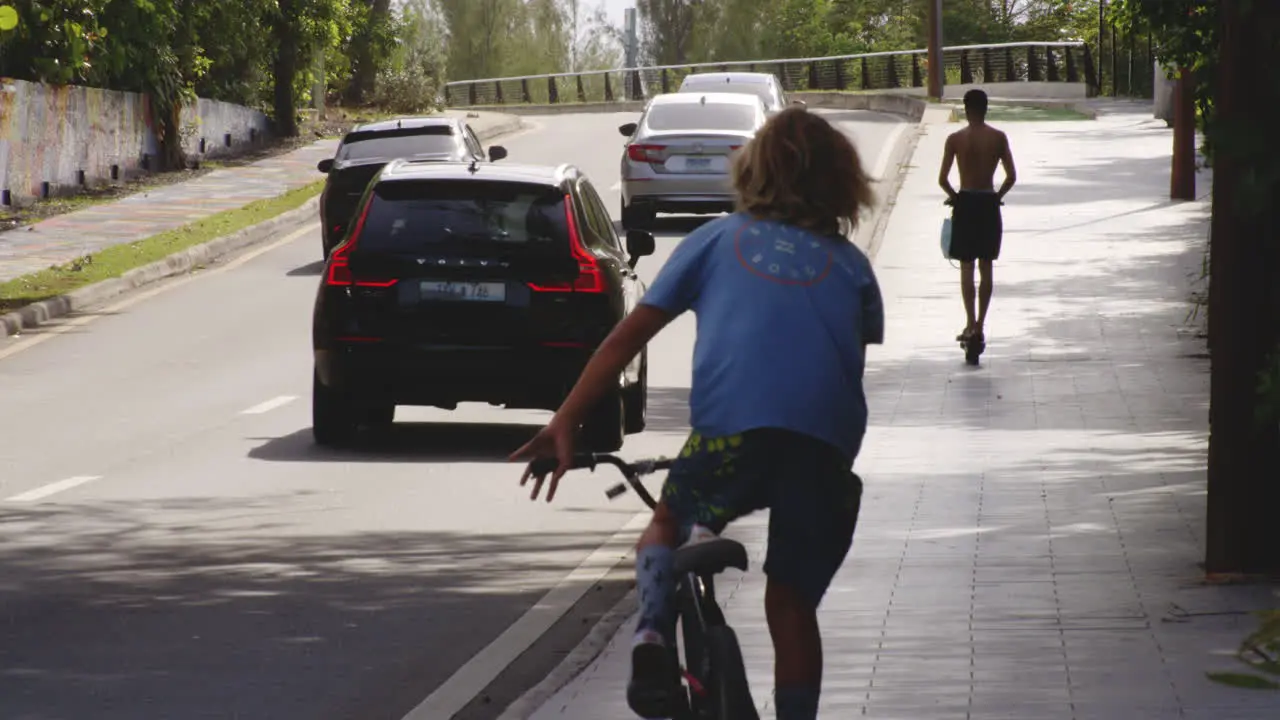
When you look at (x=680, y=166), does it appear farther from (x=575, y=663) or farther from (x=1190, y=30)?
(x=575, y=663)

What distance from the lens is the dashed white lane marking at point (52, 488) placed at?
1191cm

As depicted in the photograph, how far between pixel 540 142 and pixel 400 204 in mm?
33295

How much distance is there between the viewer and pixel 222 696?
7609mm

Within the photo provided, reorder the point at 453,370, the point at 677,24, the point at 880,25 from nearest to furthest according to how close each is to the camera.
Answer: the point at 453,370 → the point at 880,25 → the point at 677,24

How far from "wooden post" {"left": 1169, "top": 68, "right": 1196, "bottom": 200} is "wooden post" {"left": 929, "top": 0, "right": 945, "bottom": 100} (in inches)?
958

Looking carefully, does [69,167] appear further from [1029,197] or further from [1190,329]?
[1190,329]

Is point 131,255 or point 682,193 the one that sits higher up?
point 682,193

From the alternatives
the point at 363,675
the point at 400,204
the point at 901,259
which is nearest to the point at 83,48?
the point at 901,259

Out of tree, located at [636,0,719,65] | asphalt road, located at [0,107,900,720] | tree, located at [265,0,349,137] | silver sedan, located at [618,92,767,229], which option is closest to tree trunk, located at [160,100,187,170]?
tree, located at [265,0,349,137]

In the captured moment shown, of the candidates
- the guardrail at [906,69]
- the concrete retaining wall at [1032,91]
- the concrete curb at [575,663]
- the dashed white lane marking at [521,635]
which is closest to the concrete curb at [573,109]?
the guardrail at [906,69]

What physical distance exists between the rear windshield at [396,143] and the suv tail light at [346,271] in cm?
1262

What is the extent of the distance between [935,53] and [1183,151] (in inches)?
1076

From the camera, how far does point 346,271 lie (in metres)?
13.4

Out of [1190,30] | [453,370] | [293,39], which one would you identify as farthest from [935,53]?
[1190,30]
